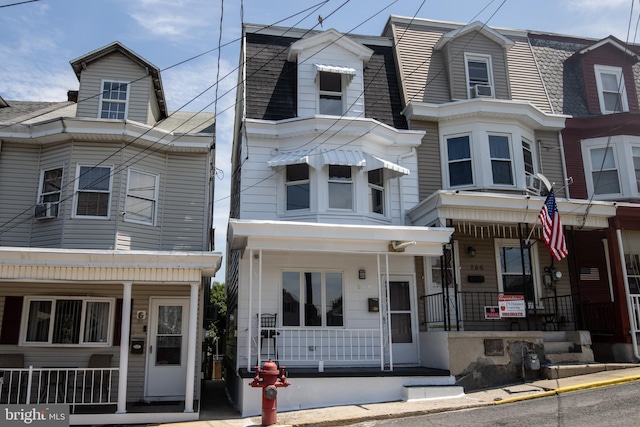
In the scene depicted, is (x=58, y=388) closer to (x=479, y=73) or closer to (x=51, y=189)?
(x=51, y=189)

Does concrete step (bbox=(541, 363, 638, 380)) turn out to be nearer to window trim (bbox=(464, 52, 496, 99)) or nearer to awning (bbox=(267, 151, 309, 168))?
awning (bbox=(267, 151, 309, 168))

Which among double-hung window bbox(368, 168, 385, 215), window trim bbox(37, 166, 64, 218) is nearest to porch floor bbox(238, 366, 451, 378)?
double-hung window bbox(368, 168, 385, 215)

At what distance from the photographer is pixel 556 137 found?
614 inches

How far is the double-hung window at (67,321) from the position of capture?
12523 millimetres

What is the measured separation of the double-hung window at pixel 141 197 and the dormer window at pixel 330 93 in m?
4.92

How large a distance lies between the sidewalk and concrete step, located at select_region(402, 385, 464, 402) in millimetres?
175

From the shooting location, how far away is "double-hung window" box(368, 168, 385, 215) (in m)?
13.9

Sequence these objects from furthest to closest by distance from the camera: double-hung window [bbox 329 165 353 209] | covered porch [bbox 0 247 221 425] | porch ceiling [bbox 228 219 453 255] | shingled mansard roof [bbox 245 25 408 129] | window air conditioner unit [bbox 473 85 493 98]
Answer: window air conditioner unit [bbox 473 85 493 98] < shingled mansard roof [bbox 245 25 408 129] < double-hung window [bbox 329 165 353 209] < porch ceiling [bbox 228 219 453 255] < covered porch [bbox 0 247 221 425]

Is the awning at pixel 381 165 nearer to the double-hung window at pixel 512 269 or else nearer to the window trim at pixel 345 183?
the window trim at pixel 345 183

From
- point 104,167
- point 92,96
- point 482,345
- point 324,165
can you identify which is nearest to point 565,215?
point 482,345

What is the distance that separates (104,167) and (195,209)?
2.45m

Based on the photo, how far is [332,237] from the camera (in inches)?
455

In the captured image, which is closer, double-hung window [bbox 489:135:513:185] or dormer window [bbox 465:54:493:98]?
double-hung window [bbox 489:135:513:185]

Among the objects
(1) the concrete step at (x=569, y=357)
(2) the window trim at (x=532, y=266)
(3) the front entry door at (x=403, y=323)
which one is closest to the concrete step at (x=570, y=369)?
(1) the concrete step at (x=569, y=357)
